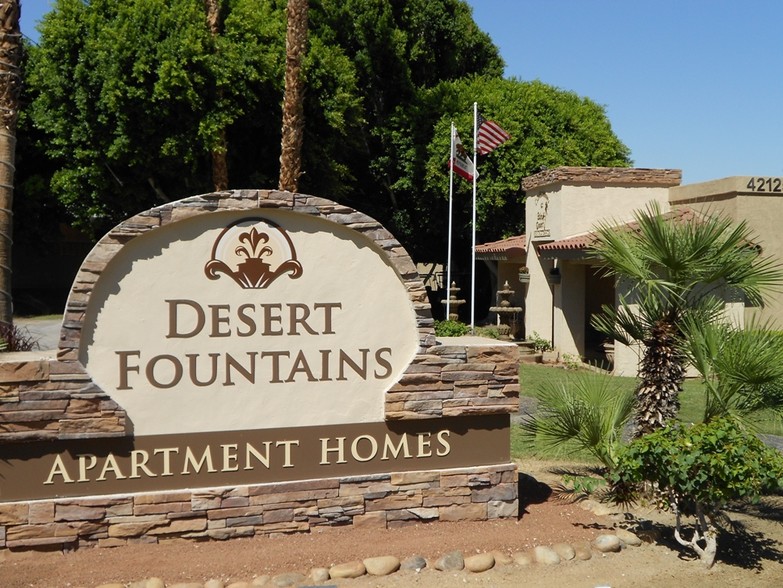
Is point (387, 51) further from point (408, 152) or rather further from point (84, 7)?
point (84, 7)

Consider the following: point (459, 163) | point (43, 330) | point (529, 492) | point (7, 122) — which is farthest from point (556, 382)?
point (43, 330)

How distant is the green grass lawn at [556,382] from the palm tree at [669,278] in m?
1.05

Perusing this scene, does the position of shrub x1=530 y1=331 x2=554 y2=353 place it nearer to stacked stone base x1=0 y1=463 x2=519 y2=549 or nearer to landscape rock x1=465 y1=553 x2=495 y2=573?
stacked stone base x1=0 y1=463 x2=519 y2=549

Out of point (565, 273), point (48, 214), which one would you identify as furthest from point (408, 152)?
point (48, 214)

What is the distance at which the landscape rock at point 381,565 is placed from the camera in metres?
5.99

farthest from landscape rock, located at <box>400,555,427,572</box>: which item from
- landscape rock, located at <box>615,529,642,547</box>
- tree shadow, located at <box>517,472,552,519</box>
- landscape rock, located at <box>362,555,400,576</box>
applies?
landscape rock, located at <box>615,529,642,547</box>

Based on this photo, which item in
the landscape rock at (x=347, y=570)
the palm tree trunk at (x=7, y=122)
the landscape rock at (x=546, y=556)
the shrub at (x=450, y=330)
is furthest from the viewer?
the shrub at (x=450, y=330)

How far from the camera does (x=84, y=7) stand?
2208 centimetres

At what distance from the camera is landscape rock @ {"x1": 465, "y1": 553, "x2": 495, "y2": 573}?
609cm

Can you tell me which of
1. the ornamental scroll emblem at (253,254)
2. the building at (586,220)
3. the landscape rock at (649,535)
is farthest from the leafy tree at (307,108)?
the landscape rock at (649,535)

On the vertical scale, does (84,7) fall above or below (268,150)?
above

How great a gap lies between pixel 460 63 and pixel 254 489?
90.3 ft

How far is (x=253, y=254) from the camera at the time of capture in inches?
259

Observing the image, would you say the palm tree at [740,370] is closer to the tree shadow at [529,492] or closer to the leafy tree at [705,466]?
the leafy tree at [705,466]
